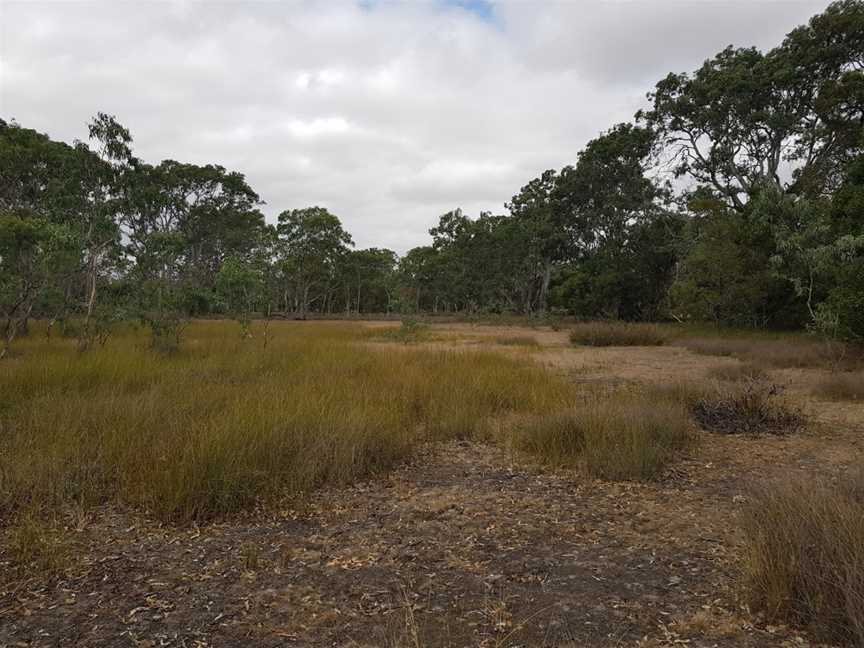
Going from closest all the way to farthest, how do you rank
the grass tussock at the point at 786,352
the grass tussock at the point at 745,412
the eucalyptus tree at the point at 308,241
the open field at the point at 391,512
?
the open field at the point at 391,512
the grass tussock at the point at 745,412
the grass tussock at the point at 786,352
the eucalyptus tree at the point at 308,241

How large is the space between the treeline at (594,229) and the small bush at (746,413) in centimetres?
557

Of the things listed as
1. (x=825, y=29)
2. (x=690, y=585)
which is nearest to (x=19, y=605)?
(x=690, y=585)

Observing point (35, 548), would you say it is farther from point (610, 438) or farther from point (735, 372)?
point (735, 372)

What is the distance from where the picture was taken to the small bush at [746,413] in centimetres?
620

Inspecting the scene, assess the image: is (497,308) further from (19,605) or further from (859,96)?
(19,605)

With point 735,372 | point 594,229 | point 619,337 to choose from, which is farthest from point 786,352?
point 594,229

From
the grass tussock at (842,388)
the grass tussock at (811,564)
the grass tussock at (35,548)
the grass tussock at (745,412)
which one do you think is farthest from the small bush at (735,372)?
the grass tussock at (35,548)

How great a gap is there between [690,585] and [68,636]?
299cm

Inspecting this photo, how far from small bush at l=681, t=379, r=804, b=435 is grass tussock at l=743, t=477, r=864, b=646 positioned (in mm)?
3602

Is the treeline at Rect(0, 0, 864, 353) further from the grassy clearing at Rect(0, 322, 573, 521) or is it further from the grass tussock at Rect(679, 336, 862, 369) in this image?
the grassy clearing at Rect(0, 322, 573, 521)

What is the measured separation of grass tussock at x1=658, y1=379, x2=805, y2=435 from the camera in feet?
20.3

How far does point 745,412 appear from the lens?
6449 mm

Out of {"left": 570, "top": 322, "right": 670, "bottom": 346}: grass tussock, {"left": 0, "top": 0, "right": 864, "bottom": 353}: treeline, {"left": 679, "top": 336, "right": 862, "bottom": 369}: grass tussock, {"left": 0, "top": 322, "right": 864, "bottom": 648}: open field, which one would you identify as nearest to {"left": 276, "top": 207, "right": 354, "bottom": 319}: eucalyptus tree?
{"left": 0, "top": 0, "right": 864, "bottom": 353}: treeline

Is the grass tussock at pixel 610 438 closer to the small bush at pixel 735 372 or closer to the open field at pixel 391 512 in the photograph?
the open field at pixel 391 512
